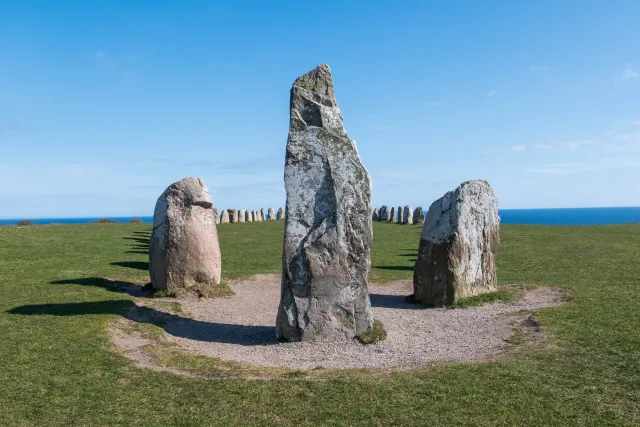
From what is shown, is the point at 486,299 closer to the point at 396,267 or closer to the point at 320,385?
the point at 396,267

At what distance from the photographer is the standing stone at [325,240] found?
9.92 meters

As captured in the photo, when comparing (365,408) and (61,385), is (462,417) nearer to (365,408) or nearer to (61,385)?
(365,408)

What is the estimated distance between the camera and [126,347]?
9.41 m

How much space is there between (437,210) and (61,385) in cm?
922

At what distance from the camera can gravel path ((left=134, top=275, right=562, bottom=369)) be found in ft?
29.6

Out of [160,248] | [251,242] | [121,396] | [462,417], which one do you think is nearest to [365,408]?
[462,417]

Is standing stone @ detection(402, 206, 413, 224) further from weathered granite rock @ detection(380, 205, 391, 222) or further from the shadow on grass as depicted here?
the shadow on grass

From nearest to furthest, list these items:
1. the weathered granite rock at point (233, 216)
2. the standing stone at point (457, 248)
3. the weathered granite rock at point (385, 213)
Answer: the standing stone at point (457, 248) < the weathered granite rock at point (233, 216) < the weathered granite rock at point (385, 213)

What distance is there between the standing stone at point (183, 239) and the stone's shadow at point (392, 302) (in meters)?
4.34

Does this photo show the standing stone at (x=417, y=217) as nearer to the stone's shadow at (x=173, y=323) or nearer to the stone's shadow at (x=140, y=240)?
the stone's shadow at (x=140, y=240)

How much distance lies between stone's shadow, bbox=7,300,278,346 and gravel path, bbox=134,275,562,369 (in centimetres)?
2

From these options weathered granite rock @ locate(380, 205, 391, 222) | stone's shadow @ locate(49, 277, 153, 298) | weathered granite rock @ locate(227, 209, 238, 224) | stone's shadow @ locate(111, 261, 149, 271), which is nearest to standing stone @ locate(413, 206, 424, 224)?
weathered granite rock @ locate(380, 205, 391, 222)

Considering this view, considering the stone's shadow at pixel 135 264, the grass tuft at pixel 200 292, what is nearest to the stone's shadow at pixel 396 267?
the grass tuft at pixel 200 292

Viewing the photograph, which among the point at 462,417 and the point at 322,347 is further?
the point at 322,347
